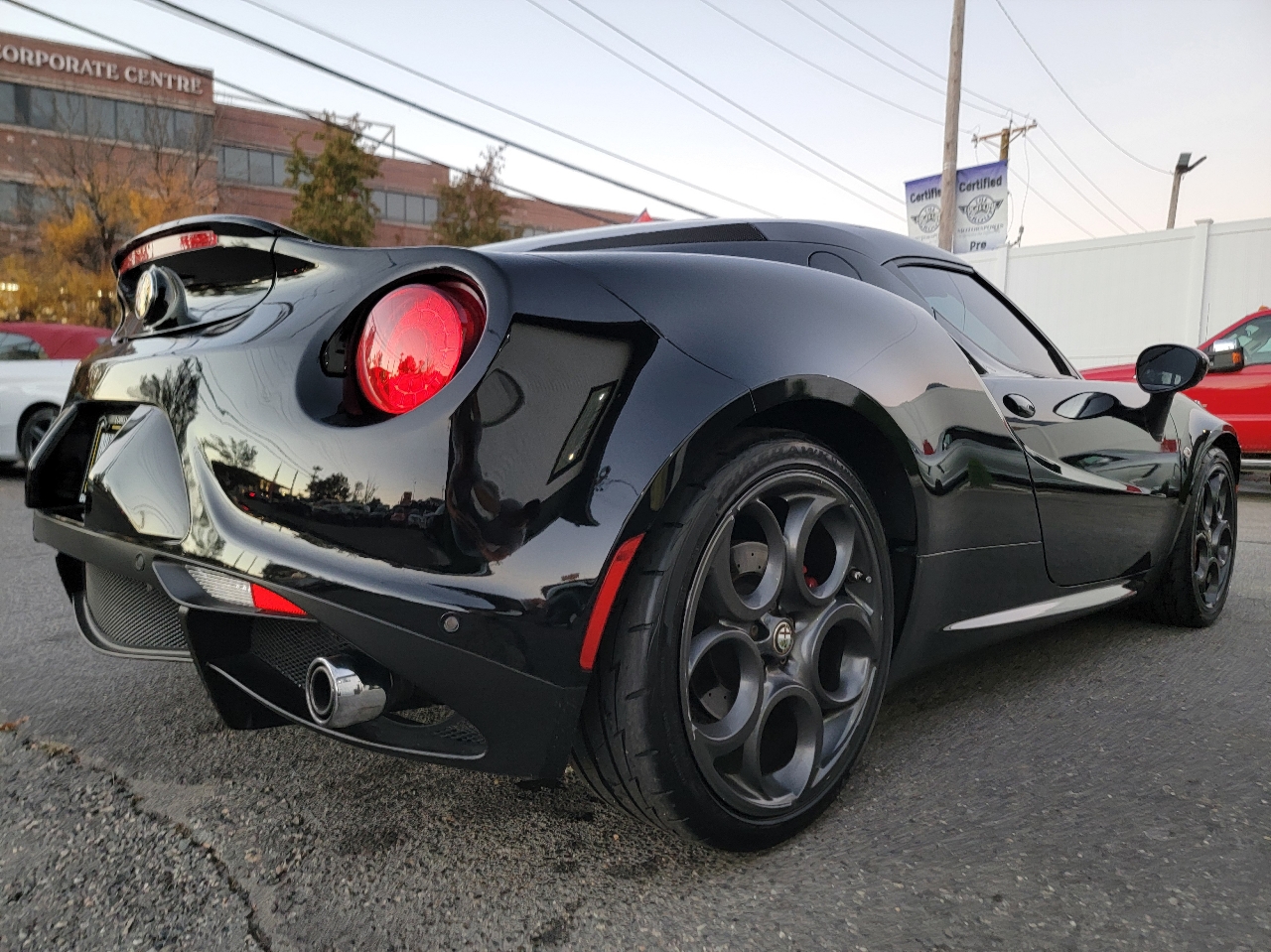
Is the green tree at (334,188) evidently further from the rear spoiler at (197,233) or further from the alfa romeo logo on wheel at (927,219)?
the rear spoiler at (197,233)

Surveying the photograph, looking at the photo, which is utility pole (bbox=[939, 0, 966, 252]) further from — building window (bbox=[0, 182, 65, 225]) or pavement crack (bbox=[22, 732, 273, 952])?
building window (bbox=[0, 182, 65, 225])

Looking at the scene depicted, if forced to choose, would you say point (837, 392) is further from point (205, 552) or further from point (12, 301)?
point (12, 301)

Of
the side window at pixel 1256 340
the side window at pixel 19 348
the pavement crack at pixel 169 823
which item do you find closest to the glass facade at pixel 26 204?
the side window at pixel 19 348

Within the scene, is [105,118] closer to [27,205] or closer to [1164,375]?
[27,205]

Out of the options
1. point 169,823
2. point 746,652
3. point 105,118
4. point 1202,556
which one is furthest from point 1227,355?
point 105,118

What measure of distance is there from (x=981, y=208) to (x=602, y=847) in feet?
54.3

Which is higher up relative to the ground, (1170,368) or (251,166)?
(251,166)

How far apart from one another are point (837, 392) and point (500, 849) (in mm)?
1038

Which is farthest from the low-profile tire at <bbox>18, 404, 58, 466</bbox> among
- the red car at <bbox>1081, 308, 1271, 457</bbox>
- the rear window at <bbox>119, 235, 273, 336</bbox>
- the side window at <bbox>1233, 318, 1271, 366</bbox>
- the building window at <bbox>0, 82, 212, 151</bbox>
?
the building window at <bbox>0, 82, 212, 151</bbox>

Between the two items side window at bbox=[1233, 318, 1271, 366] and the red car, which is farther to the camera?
side window at bbox=[1233, 318, 1271, 366]

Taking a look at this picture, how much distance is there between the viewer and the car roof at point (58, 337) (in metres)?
8.84

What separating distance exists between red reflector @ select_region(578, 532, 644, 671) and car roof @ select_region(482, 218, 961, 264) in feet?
3.39

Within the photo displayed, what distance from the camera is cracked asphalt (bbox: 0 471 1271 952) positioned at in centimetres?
143

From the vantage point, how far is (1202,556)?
346 cm
